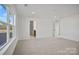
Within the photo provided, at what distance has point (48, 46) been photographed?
2.33 meters

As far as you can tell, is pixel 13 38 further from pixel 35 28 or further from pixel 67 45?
pixel 67 45

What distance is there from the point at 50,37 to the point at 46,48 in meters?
0.28

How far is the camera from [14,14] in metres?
2.43

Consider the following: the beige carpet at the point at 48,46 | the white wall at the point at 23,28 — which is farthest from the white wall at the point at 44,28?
the white wall at the point at 23,28

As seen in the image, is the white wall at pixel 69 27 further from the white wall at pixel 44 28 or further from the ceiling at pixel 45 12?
the white wall at pixel 44 28

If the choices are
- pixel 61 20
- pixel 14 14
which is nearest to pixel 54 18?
pixel 61 20

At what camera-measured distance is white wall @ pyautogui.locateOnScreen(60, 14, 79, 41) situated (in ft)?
7.96

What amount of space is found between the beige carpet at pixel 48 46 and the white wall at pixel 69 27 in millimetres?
125

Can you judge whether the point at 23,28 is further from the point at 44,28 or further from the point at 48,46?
the point at 48,46

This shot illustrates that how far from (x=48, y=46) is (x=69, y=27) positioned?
669 millimetres

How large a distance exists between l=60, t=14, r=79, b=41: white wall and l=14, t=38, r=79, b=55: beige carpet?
12cm

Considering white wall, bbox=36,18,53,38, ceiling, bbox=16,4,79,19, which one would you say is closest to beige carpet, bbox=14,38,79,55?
white wall, bbox=36,18,53,38

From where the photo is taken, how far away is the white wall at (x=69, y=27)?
2.43 meters

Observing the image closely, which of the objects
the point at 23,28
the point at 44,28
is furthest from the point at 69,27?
the point at 23,28
